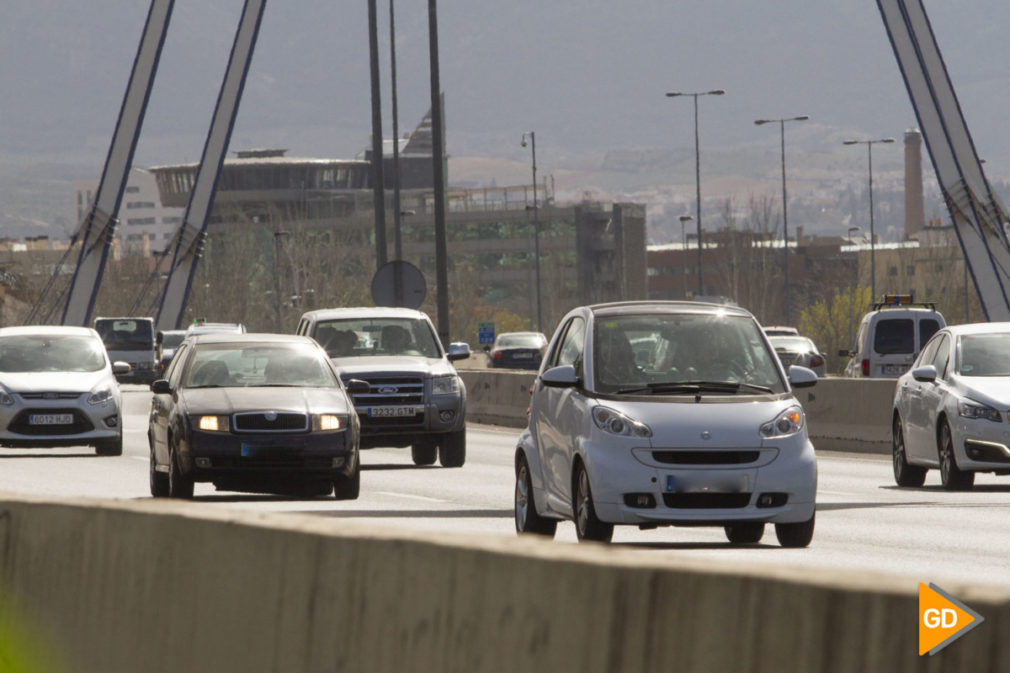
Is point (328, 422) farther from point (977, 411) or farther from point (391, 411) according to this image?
point (977, 411)

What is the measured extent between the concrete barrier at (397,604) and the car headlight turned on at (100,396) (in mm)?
18300

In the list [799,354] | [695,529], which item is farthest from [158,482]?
[799,354]

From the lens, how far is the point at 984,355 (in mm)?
18234

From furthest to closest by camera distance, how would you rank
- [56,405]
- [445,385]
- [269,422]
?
[56,405]
[445,385]
[269,422]

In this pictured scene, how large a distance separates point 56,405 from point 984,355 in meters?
11.6

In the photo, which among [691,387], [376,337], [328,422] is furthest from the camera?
[376,337]

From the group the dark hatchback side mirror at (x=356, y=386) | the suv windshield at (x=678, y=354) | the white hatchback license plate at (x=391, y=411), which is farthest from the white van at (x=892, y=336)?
the suv windshield at (x=678, y=354)

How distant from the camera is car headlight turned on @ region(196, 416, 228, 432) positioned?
16141mm

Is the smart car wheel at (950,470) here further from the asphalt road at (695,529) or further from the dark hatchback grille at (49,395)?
the dark hatchback grille at (49,395)

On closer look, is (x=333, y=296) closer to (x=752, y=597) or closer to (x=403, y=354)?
(x=403, y=354)

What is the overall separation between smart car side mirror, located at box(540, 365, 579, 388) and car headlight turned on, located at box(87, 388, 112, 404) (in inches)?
517

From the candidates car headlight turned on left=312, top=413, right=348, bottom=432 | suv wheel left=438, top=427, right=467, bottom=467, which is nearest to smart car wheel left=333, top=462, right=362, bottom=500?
car headlight turned on left=312, top=413, right=348, bottom=432

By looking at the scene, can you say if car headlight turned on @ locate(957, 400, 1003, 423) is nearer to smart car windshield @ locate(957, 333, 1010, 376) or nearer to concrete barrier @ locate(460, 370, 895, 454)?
smart car windshield @ locate(957, 333, 1010, 376)

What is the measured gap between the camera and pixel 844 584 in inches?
136
